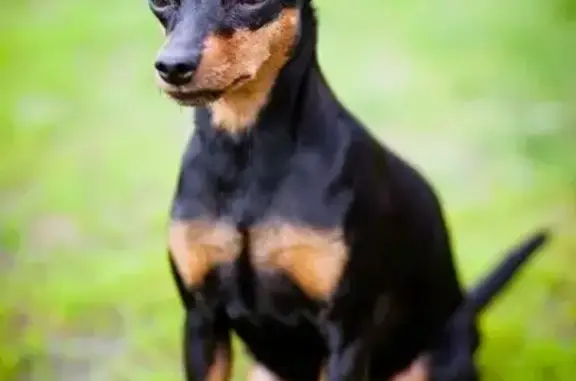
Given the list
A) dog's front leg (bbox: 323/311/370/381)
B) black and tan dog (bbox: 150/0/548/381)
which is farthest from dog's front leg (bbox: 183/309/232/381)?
dog's front leg (bbox: 323/311/370/381)

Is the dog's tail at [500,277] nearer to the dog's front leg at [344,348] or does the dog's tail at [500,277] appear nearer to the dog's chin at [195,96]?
the dog's front leg at [344,348]

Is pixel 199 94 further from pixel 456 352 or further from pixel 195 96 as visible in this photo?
pixel 456 352

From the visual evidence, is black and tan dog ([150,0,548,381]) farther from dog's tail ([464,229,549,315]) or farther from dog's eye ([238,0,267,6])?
dog's tail ([464,229,549,315])

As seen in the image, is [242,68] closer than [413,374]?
Yes

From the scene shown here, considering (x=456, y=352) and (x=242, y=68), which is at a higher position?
(x=242, y=68)

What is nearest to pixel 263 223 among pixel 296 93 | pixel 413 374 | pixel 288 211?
pixel 288 211

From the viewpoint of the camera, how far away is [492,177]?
4.44 ft

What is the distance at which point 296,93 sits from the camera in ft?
3.14

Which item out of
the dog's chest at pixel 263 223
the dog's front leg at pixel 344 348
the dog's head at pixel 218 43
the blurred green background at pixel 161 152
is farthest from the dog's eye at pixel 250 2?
A: the blurred green background at pixel 161 152

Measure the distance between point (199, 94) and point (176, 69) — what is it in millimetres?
36

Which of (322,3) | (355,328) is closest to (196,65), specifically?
(355,328)

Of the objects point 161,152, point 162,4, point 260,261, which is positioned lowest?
point 161,152

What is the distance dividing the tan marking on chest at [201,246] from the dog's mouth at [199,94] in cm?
15

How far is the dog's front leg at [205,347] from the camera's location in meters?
1.05
